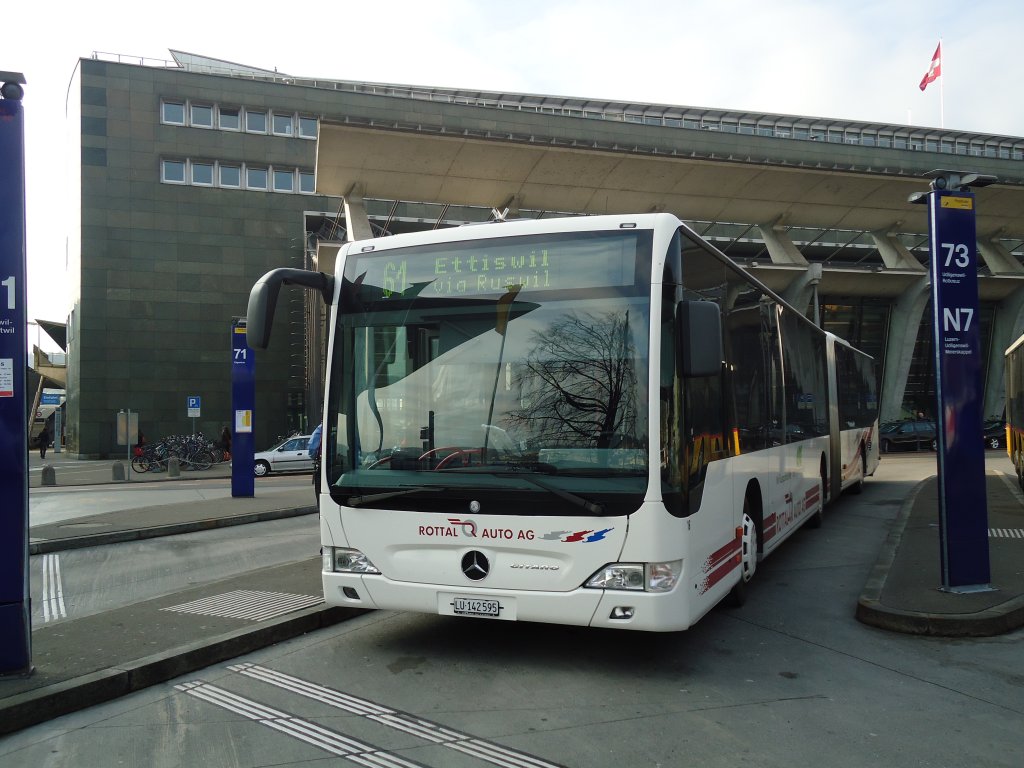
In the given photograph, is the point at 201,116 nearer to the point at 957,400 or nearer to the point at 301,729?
the point at 957,400

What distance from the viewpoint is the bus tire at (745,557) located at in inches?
287

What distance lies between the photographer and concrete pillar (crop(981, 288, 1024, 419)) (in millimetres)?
47281

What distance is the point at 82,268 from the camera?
40094mm

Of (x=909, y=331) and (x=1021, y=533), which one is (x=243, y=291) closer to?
(x=909, y=331)

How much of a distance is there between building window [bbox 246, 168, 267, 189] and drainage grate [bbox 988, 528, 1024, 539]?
124 feet

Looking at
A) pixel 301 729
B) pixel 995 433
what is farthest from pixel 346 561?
pixel 995 433

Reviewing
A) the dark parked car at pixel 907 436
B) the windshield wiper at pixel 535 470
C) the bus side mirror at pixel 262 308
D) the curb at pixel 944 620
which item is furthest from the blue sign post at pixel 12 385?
the dark parked car at pixel 907 436

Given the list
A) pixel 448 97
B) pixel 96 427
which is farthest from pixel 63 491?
pixel 448 97

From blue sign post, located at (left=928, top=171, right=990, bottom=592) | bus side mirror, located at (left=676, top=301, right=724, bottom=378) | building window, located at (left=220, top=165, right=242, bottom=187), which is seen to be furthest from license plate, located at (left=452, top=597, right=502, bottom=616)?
building window, located at (left=220, top=165, right=242, bottom=187)

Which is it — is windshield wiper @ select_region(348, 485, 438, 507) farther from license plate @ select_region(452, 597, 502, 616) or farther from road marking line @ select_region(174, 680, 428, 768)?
road marking line @ select_region(174, 680, 428, 768)

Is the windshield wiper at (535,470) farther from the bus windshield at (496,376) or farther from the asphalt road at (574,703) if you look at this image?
the asphalt road at (574,703)

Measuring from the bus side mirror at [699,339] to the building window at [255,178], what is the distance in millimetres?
40393

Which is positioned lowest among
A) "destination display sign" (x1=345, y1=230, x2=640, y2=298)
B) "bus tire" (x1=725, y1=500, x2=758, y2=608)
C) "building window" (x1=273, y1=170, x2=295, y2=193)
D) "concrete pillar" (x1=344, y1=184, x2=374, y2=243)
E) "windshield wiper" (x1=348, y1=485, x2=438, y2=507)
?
"bus tire" (x1=725, y1=500, x2=758, y2=608)

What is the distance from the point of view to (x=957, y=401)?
7305 millimetres
